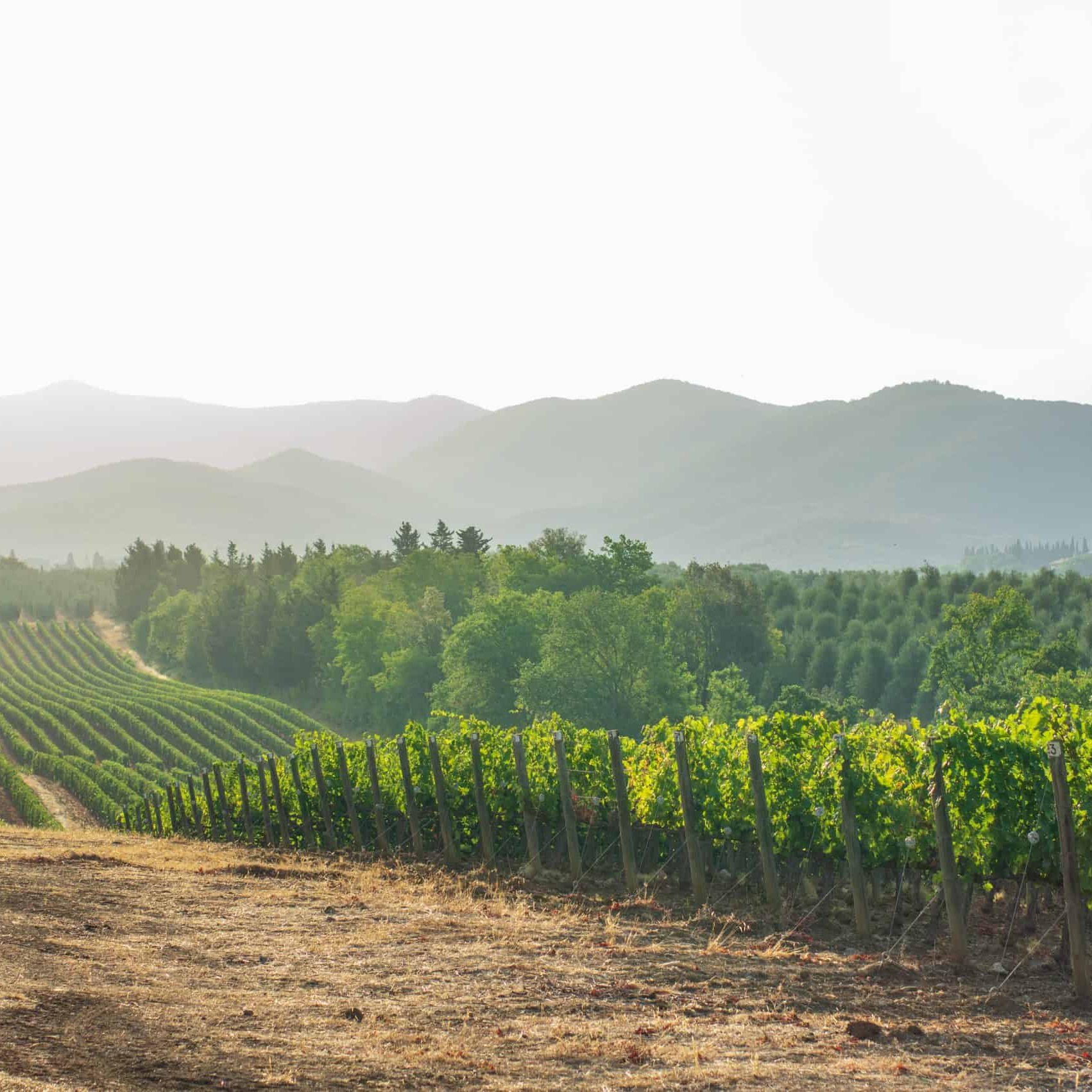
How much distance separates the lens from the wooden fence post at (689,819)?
13.4 metres

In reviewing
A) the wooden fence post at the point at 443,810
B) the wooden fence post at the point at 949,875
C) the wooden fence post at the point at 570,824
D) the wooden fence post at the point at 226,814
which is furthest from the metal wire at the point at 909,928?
the wooden fence post at the point at 226,814

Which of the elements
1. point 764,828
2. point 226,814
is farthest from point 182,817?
point 764,828

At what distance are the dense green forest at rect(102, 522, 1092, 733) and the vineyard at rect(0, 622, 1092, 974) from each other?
129 feet

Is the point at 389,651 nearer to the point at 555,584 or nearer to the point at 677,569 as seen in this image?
the point at 555,584

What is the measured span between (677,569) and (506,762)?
141852 millimetres

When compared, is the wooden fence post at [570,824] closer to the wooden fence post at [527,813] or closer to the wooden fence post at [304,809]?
the wooden fence post at [527,813]

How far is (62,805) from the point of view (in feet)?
198

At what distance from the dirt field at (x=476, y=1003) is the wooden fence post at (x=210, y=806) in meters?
16.5

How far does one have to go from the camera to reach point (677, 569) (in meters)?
160

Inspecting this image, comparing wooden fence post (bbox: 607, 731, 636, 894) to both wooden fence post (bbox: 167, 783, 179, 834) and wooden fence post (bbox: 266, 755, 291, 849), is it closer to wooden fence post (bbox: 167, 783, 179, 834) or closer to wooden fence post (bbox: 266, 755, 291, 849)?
wooden fence post (bbox: 266, 755, 291, 849)

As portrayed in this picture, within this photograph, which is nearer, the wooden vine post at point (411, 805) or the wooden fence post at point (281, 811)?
the wooden vine post at point (411, 805)

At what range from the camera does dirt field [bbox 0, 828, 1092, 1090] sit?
282 inches

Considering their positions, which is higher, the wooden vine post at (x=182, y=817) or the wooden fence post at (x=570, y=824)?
the wooden fence post at (x=570, y=824)

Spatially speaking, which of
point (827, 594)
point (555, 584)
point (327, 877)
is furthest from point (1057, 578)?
point (327, 877)
